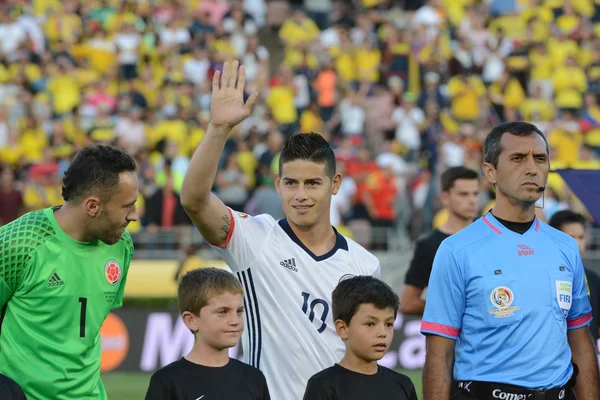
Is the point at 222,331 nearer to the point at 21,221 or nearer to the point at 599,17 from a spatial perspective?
the point at 21,221

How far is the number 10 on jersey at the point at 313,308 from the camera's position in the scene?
571 cm

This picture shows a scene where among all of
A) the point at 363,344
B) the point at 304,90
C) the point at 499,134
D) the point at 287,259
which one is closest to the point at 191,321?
the point at 287,259

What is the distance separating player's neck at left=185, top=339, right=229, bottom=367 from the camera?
17.8 feet

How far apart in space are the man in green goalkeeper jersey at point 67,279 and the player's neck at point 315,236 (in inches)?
33.1

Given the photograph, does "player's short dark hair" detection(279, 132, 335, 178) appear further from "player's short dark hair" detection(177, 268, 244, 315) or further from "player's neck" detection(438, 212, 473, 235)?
"player's neck" detection(438, 212, 473, 235)

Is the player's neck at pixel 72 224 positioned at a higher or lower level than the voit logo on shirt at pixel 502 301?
higher

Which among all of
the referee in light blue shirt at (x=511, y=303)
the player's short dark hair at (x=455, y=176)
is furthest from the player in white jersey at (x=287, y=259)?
the player's short dark hair at (x=455, y=176)

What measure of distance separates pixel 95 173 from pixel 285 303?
1128mm

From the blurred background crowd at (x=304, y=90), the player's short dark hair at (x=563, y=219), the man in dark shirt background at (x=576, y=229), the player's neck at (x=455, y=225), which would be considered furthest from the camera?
the blurred background crowd at (x=304, y=90)

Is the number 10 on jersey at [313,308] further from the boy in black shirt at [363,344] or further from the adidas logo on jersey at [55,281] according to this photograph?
the adidas logo on jersey at [55,281]

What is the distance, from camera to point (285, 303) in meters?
5.70

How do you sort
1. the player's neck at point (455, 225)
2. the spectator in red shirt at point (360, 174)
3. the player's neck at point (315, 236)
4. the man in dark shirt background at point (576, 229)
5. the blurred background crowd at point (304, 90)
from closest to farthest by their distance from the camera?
1. the player's neck at point (315, 236)
2. the man in dark shirt background at point (576, 229)
3. the player's neck at point (455, 225)
4. the spectator in red shirt at point (360, 174)
5. the blurred background crowd at point (304, 90)

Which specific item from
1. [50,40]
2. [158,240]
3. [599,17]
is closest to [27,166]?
[158,240]

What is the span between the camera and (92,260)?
225 inches
